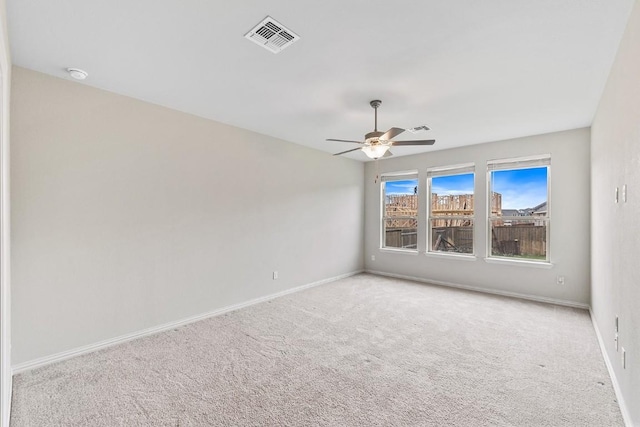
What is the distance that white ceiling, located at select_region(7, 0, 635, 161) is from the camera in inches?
71.1

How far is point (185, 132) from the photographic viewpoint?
355 cm

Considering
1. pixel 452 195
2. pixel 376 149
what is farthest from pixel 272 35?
pixel 452 195

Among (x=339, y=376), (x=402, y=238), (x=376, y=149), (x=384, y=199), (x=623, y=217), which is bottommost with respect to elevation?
(x=339, y=376)

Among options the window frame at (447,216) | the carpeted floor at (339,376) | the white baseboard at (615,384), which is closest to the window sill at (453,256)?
the window frame at (447,216)

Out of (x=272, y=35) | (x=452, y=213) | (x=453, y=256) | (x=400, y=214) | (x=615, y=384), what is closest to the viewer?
(x=272, y=35)

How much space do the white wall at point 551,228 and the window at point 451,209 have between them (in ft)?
0.52

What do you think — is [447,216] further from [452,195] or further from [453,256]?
[453,256]

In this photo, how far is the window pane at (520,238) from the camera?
4.59 meters

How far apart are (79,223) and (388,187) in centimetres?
525

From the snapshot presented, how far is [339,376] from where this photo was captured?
7.90 feet

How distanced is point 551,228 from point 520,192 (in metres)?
0.70

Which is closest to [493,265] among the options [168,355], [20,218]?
[168,355]

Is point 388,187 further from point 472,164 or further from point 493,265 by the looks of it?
point 493,265

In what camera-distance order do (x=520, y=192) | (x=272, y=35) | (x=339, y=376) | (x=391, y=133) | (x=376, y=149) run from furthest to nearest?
(x=520, y=192)
(x=376, y=149)
(x=391, y=133)
(x=339, y=376)
(x=272, y=35)
